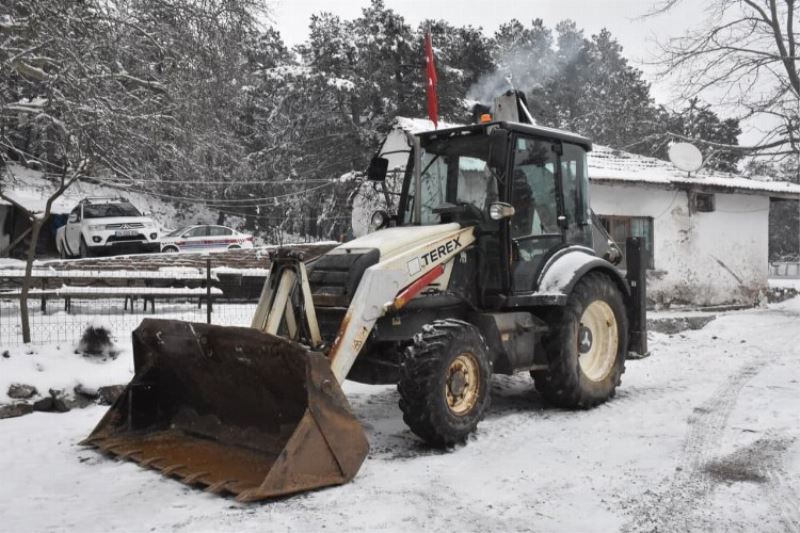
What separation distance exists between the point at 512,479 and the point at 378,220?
314cm

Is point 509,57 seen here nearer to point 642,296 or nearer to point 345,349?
point 642,296

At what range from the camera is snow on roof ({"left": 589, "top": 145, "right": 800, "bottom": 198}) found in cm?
1580

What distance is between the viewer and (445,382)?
5.23 m

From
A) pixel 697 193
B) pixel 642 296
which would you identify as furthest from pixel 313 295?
pixel 697 193

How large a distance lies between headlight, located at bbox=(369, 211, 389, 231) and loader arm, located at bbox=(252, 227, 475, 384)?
1200 millimetres

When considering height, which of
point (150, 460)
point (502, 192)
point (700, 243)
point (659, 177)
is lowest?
point (150, 460)

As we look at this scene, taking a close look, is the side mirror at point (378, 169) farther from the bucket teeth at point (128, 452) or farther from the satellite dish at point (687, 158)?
the satellite dish at point (687, 158)

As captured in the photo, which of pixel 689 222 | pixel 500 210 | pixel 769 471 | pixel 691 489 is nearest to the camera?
pixel 691 489

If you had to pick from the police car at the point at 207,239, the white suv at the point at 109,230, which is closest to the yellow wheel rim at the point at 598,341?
the white suv at the point at 109,230

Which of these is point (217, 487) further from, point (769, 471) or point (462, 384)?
point (769, 471)

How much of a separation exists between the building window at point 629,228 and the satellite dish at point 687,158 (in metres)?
1.71

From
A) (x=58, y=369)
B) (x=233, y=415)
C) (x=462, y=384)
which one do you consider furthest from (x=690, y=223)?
(x=233, y=415)

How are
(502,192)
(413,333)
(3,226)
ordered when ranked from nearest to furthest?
(413,333), (502,192), (3,226)

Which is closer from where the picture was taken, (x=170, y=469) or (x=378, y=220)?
(x=170, y=469)
